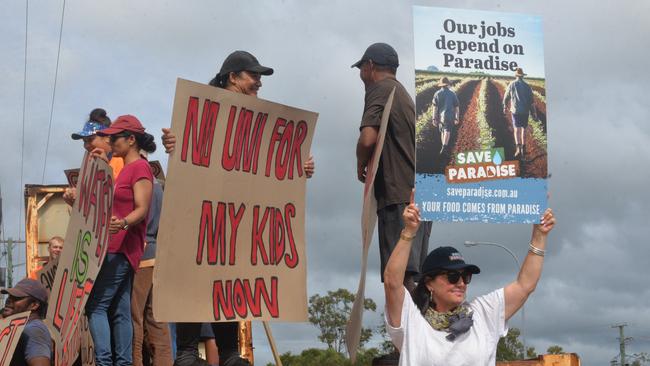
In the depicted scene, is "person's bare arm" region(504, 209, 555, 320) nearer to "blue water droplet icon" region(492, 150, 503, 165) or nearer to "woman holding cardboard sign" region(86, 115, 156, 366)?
"blue water droplet icon" region(492, 150, 503, 165)

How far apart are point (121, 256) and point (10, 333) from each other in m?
1.81

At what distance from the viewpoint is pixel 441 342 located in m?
5.50

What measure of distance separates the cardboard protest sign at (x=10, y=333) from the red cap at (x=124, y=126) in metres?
1.79

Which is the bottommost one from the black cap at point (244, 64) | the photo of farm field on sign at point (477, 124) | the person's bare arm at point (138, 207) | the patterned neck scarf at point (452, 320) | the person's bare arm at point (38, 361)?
the person's bare arm at point (38, 361)

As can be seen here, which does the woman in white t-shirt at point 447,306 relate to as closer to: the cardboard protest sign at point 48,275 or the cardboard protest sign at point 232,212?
the cardboard protest sign at point 232,212

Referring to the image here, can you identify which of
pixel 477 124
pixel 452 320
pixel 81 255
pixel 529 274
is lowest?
pixel 452 320

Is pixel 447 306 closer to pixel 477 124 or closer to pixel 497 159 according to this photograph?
pixel 497 159

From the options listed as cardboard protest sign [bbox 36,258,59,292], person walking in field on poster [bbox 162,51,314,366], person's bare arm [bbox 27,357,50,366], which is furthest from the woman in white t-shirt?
cardboard protest sign [bbox 36,258,59,292]

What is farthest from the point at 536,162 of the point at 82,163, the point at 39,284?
the point at 39,284

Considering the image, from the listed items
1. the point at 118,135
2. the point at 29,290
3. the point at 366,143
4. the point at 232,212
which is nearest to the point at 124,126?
the point at 118,135

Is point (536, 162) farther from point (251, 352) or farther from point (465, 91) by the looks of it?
point (251, 352)

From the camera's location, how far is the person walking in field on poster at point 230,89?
6922 mm

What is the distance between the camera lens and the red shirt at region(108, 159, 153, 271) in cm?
721

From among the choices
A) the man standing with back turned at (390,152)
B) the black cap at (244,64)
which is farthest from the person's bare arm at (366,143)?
the black cap at (244,64)
